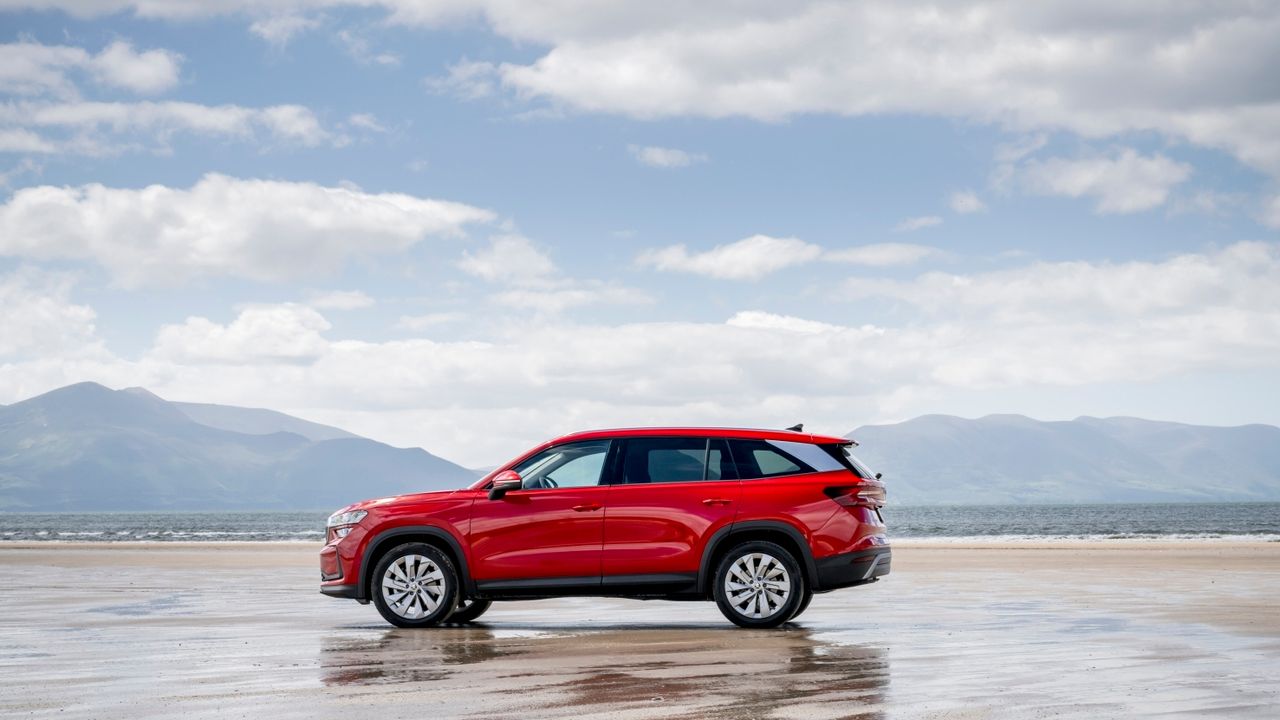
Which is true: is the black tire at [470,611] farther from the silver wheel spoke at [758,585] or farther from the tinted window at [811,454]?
the tinted window at [811,454]

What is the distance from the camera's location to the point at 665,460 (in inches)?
488


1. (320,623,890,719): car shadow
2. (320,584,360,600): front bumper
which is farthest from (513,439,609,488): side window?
(320,584,360,600): front bumper

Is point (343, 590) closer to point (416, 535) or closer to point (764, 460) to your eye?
point (416, 535)

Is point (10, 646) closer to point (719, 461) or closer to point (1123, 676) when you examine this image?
point (719, 461)

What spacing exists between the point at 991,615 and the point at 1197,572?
32.4 ft

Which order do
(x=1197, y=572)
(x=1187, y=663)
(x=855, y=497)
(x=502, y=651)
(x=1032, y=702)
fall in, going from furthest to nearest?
(x=1197, y=572)
(x=855, y=497)
(x=502, y=651)
(x=1187, y=663)
(x=1032, y=702)

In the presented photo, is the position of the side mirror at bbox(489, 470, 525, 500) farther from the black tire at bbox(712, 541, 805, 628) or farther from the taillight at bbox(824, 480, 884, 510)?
the taillight at bbox(824, 480, 884, 510)

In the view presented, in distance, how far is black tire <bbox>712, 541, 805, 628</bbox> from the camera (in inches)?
474

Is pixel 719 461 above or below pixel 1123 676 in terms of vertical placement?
above

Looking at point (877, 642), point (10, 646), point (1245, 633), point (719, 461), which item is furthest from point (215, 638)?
point (1245, 633)

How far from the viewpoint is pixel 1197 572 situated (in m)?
21.6

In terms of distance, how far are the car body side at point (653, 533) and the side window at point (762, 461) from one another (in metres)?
0.08

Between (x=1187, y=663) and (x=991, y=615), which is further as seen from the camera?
(x=991, y=615)

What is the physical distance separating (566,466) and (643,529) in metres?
0.96
